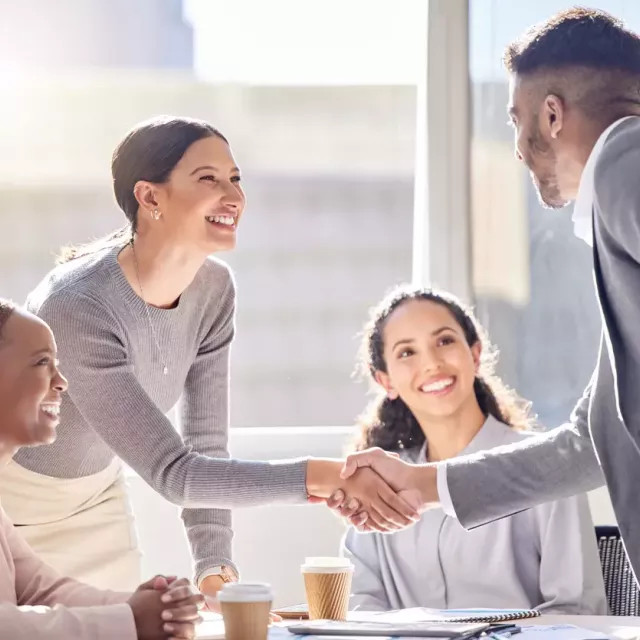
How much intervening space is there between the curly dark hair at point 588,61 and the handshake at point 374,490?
837mm

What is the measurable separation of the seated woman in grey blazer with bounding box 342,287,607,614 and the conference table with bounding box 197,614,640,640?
1.51 feet

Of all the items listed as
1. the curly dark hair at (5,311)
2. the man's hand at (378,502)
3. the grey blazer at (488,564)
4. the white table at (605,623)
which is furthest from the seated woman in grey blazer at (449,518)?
the curly dark hair at (5,311)

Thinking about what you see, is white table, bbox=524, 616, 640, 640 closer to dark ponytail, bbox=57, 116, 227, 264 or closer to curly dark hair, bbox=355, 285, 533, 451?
curly dark hair, bbox=355, 285, 533, 451

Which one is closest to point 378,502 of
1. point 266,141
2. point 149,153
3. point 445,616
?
point 445,616

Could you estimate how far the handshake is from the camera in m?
2.10

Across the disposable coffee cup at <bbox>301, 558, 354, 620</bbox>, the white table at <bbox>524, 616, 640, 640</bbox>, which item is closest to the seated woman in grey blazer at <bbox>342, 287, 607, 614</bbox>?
the white table at <bbox>524, 616, 640, 640</bbox>

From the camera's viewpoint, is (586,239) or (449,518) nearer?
(586,239)

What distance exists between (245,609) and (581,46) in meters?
0.93

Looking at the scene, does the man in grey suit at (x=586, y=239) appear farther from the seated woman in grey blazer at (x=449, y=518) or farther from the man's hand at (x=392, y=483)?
the seated woman in grey blazer at (x=449, y=518)

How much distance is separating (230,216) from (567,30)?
898 mm

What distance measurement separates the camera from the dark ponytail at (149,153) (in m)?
2.27

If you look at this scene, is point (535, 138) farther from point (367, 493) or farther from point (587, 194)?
point (367, 493)

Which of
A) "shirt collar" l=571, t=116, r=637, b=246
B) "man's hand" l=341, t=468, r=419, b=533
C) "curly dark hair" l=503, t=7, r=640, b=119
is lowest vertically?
"man's hand" l=341, t=468, r=419, b=533

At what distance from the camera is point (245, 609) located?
4.17 ft
